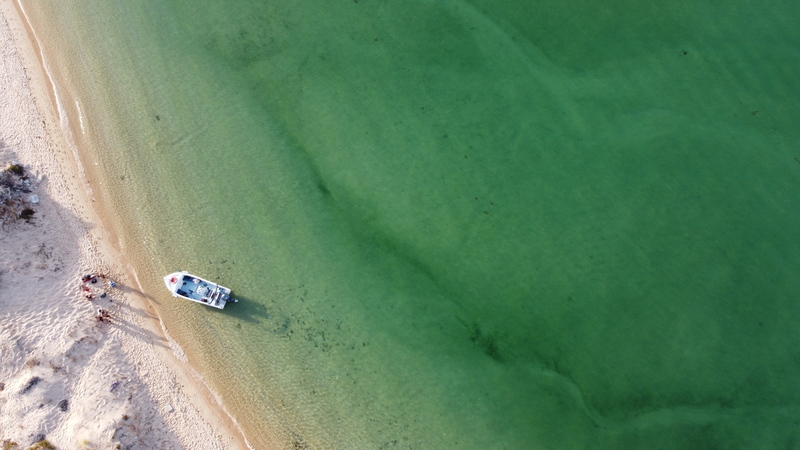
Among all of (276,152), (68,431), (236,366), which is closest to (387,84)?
(276,152)

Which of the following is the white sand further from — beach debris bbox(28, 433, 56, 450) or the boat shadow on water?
the boat shadow on water

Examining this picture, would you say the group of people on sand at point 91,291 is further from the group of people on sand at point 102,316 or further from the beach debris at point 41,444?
the beach debris at point 41,444

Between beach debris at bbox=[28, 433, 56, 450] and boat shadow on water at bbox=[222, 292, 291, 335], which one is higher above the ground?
boat shadow on water at bbox=[222, 292, 291, 335]

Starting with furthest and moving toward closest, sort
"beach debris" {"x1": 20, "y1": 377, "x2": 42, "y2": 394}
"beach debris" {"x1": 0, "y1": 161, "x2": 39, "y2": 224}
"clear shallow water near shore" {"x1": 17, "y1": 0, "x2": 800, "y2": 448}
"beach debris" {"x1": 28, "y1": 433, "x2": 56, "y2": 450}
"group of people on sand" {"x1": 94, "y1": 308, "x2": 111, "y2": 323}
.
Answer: "beach debris" {"x1": 0, "y1": 161, "x2": 39, "y2": 224} → "group of people on sand" {"x1": 94, "y1": 308, "x2": 111, "y2": 323} → "clear shallow water near shore" {"x1": 17, "y1": 0, "x2": 800, "y2": 448} → "beach debris" {"x1": 20, "y1": 377, "x2": 42, "y2": 394} → "beach debris" {"x1": 28, "y1": 433, "x2": 56, "y2": 450}

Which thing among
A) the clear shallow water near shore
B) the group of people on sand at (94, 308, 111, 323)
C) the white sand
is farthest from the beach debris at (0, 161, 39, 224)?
the group of people on sand at (94, 308, 111, 323)

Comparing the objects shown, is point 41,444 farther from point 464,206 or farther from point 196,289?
point 464,206

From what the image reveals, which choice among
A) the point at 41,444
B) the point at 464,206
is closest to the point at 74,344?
the point at 41,444
